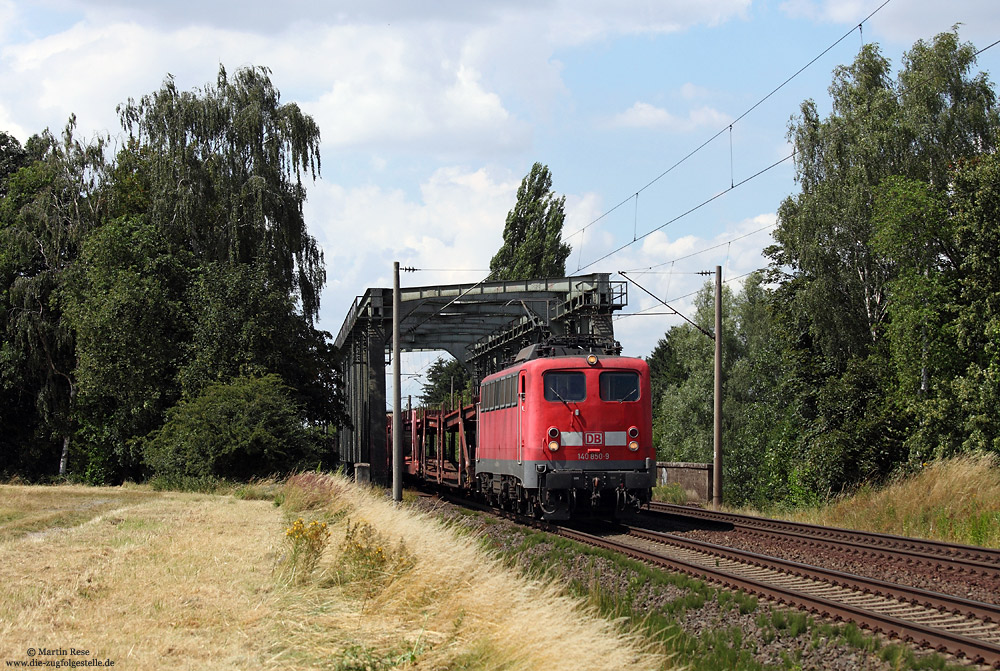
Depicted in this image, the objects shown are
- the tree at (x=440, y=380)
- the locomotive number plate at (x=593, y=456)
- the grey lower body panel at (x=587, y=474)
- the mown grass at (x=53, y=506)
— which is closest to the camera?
the mown grass at (x=53, y=506)

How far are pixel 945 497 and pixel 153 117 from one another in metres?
33.3

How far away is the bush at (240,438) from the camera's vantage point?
30109 mm

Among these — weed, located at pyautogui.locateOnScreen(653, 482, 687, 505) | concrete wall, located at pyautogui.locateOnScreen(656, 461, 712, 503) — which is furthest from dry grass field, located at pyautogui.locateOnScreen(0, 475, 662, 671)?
concrete wall, located at pyautogui.locateOnScreen(656, 461, 712, 503)

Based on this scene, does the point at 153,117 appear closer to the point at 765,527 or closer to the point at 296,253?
the point at 296,253

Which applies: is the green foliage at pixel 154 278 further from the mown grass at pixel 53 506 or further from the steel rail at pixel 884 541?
the steel rail at pixel 884 541

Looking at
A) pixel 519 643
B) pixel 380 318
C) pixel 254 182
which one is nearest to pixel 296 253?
pixel 254 182

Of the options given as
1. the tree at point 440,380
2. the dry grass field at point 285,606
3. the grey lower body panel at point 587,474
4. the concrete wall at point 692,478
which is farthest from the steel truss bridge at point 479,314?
the tree at point 440,380

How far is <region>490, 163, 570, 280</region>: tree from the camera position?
209 ft

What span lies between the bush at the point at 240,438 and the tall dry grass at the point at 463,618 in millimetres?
18675

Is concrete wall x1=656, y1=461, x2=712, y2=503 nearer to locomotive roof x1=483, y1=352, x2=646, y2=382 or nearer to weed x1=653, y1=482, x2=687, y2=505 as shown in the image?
weed x1=653, y1=482, x2=687, y2=505

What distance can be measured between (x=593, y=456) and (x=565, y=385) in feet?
4.80

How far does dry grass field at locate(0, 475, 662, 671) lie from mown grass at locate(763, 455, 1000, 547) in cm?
969

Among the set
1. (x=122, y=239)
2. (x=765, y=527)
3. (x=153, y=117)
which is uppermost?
(x=153, y=117)

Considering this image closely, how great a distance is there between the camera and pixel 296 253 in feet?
140
